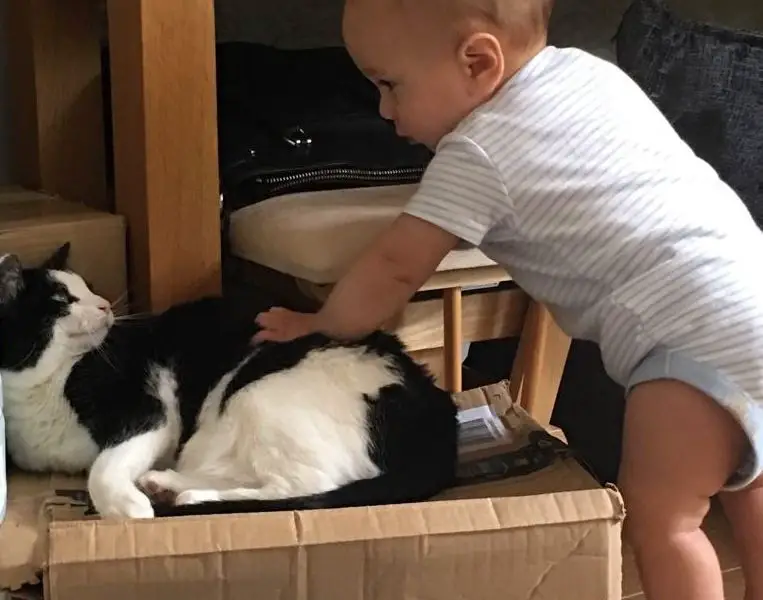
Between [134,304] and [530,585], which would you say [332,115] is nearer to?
[134,304]

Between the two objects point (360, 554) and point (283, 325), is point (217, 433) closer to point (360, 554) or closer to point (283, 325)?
point (283, 325)

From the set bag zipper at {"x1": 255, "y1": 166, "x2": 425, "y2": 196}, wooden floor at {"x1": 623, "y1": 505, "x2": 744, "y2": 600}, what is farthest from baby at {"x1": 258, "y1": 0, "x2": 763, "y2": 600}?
wooden floor at {"x1": 623, "y1": 505, "x2": 744, "y2": 600}

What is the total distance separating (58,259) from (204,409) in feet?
0.78

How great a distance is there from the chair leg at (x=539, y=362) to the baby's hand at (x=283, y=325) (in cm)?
37

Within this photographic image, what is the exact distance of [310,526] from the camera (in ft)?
2.39

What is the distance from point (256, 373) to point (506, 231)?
28 cm

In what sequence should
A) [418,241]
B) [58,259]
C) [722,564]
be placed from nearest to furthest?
[418,241]
[58,259]
[722,564]

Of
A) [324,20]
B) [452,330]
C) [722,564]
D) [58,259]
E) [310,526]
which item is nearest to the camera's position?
[310,526]

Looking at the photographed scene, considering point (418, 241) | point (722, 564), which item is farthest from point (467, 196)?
point (722, 564)

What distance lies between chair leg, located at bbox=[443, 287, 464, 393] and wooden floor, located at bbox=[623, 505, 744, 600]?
0.39m

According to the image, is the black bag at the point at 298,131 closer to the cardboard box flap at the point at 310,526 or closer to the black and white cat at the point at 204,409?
the black and white cat at the point at 204,409

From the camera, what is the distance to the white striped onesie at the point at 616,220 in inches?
35.5

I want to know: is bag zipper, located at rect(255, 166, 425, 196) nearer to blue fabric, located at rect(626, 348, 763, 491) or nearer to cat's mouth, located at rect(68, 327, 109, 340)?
cat's mouth, located at rect(68, 327, 109, 340)

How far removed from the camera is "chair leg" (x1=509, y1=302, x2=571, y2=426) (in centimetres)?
129
